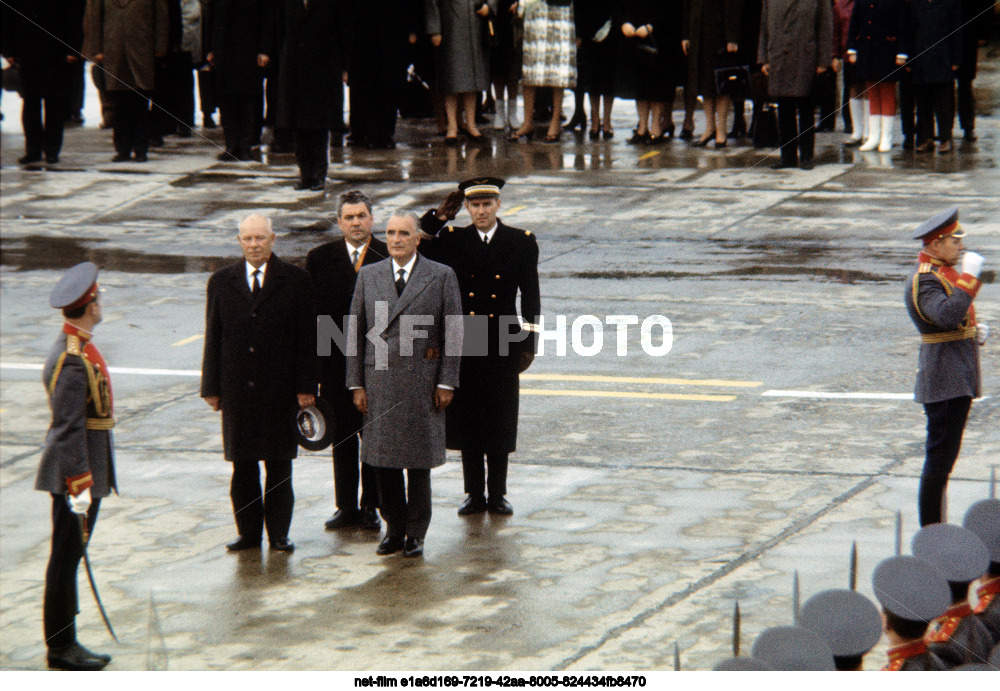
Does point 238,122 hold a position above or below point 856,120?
above

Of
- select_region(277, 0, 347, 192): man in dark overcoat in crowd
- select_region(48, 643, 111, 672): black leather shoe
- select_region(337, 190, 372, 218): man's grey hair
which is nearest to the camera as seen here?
select_region(48, 643, 111, 672): black leather shoe

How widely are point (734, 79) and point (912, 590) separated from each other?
14384mm

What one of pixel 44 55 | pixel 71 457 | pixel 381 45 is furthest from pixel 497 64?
pixel 71 457

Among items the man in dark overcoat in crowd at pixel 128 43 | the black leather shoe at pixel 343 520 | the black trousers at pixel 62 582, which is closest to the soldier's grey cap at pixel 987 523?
the black trousers at pixel 62 582

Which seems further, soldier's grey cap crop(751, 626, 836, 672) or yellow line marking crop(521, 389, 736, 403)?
yellow line marking crop(521, 389, 736, 403)

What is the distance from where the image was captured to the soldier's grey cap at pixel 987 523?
4.85m

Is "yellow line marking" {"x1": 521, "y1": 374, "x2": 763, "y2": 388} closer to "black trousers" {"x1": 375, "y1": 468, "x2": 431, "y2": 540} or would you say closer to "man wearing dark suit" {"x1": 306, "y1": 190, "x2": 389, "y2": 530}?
"man wearing dark suit" {"x1": 306, "y1": 190, "x2": 389, "y2": 530}

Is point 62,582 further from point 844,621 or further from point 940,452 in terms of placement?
point 940,452

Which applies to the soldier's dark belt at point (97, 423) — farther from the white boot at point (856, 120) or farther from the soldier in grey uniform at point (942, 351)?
the white boot at point (856, 120)

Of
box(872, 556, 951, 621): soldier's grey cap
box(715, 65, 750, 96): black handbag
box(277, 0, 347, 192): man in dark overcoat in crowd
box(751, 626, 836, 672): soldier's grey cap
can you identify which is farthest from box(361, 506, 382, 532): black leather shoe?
box(715, 65, 750, 96): black handbag

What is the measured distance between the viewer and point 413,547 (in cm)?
745

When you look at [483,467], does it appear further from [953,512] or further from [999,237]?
[999,237]

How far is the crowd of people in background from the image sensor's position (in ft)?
55.9
